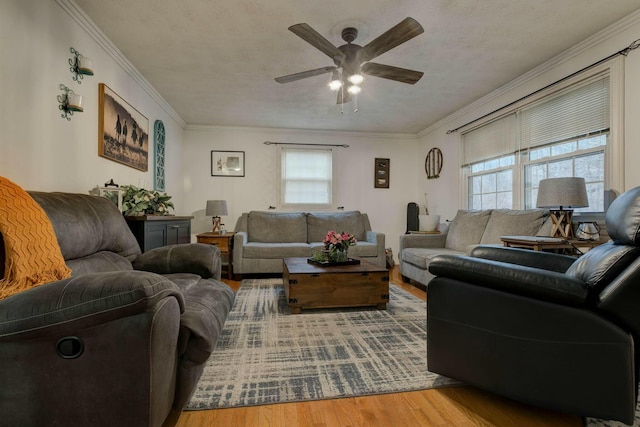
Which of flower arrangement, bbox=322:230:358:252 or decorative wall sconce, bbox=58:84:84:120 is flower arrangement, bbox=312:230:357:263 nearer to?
flower arrangement, bbox=322:230:358:252

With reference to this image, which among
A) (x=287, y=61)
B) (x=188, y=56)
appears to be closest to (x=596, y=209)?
(x=287, y=61)

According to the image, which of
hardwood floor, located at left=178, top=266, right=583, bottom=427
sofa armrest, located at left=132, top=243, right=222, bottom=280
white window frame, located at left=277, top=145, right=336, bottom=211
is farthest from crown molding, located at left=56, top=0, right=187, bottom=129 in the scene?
hardwood floor, located at left=178, top=266, right=583, bottom=427

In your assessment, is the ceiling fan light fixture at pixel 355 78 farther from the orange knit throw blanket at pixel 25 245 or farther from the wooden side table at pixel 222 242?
the wooden side table at pixel 222 242

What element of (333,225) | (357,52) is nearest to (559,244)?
(357,52)

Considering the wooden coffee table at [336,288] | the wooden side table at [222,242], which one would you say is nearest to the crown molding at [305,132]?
the wooden side table at [222,242]

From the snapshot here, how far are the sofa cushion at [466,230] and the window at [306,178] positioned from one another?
2.28 metres

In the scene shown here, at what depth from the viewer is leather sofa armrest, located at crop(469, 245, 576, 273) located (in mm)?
1713

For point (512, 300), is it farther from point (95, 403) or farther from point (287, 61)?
point (287, 61)

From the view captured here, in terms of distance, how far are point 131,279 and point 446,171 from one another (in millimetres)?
4885

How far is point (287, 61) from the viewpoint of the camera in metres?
3.08

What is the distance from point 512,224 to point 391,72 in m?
A: 2.01

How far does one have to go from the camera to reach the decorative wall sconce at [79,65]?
2.26 metres

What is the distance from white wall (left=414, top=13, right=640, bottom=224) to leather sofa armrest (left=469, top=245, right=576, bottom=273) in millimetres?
1360

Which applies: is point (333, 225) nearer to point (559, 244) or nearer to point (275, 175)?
point (275, 175)
